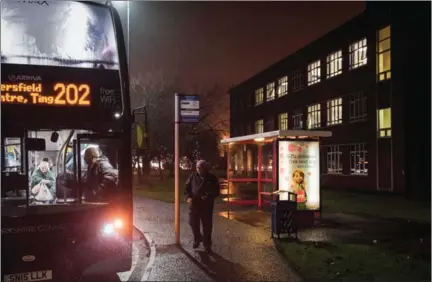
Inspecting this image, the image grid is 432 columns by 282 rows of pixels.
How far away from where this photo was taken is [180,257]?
8797 millimetres

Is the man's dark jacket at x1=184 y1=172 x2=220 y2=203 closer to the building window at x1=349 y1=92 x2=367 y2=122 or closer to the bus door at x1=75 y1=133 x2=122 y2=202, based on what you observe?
the bus door at x1=75 y1=133 x2=122 y2=202

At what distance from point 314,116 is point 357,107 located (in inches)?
254

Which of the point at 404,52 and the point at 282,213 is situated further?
the point at 404,52

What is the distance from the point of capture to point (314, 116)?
3747cm

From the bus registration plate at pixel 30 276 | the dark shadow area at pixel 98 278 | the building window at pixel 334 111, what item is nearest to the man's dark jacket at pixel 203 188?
the dark shadow area at pixel 98 278

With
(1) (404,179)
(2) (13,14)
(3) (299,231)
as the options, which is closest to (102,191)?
(2) (13,14)

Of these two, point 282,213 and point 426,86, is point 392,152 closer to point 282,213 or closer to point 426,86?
point 426,86

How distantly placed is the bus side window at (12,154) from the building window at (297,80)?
34.9 metres

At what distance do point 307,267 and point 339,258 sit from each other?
1013 mm

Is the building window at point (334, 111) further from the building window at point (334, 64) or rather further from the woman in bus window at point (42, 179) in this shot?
the woman in bus window at point (42, 179)

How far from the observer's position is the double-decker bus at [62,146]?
19.6 ft

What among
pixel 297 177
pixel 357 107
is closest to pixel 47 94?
pixel 297 177

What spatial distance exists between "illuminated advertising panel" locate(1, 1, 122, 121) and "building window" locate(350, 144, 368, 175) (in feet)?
83.6

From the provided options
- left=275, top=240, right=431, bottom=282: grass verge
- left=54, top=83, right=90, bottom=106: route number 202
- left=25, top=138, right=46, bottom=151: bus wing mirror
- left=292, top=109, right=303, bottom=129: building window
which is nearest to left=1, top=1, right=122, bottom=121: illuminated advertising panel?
left=54, top=83, right=90, bottom=106: route number 202
